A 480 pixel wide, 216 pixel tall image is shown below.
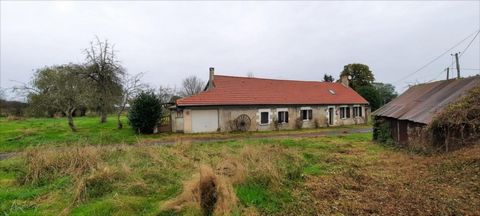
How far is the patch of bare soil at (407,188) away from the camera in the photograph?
16.6 feet

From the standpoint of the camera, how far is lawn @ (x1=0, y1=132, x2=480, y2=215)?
17.4 feet

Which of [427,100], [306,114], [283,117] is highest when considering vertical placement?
[427,100]

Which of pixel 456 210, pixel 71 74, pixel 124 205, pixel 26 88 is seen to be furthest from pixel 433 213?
pixel 26 88

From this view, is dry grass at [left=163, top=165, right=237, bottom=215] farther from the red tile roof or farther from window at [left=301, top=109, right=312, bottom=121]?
window at [left=301, top=109, right=312, bottom=121]

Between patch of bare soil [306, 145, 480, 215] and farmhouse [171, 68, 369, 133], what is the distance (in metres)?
14.5

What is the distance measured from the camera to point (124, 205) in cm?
554

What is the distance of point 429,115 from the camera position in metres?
10.8

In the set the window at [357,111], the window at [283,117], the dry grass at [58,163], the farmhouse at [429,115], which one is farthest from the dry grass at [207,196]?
the window at [357,111]

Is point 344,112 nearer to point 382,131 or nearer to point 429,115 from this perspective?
point 382,131

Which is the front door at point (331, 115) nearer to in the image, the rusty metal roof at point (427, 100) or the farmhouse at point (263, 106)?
the farmhouse at point (263, 106)

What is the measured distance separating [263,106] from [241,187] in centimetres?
1755

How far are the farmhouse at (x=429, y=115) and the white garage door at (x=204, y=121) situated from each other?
1099cm

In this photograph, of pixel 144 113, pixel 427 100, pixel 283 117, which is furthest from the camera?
pixel 283 117

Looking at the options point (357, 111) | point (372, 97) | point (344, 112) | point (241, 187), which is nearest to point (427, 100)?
point (241, 187)
